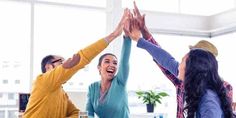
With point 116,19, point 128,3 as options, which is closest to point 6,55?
point 116,19

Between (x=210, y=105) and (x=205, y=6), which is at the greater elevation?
(x=205, y=6)

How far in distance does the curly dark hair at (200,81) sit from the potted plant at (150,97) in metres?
3.46

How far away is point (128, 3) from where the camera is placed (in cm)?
536

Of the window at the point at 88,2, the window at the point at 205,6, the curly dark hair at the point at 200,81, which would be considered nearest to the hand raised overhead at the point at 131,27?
the curly dark hair at the point at 200,81

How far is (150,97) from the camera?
5062 mm

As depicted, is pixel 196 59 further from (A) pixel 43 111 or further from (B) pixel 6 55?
(B) pixel 6 55

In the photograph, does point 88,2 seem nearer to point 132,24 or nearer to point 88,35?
point 88,35

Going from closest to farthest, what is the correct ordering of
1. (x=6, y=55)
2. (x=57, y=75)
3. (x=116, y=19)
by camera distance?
(x=57, y=75) → (x=6, y=55) → (x=116, y=19)

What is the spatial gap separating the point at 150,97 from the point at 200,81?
3543mm

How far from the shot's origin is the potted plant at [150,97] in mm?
5035

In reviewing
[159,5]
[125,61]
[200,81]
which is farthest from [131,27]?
[159,5]

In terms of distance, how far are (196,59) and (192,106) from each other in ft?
0.69

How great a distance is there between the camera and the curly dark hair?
5.00 ft

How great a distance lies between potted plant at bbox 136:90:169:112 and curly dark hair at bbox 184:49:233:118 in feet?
11.4
